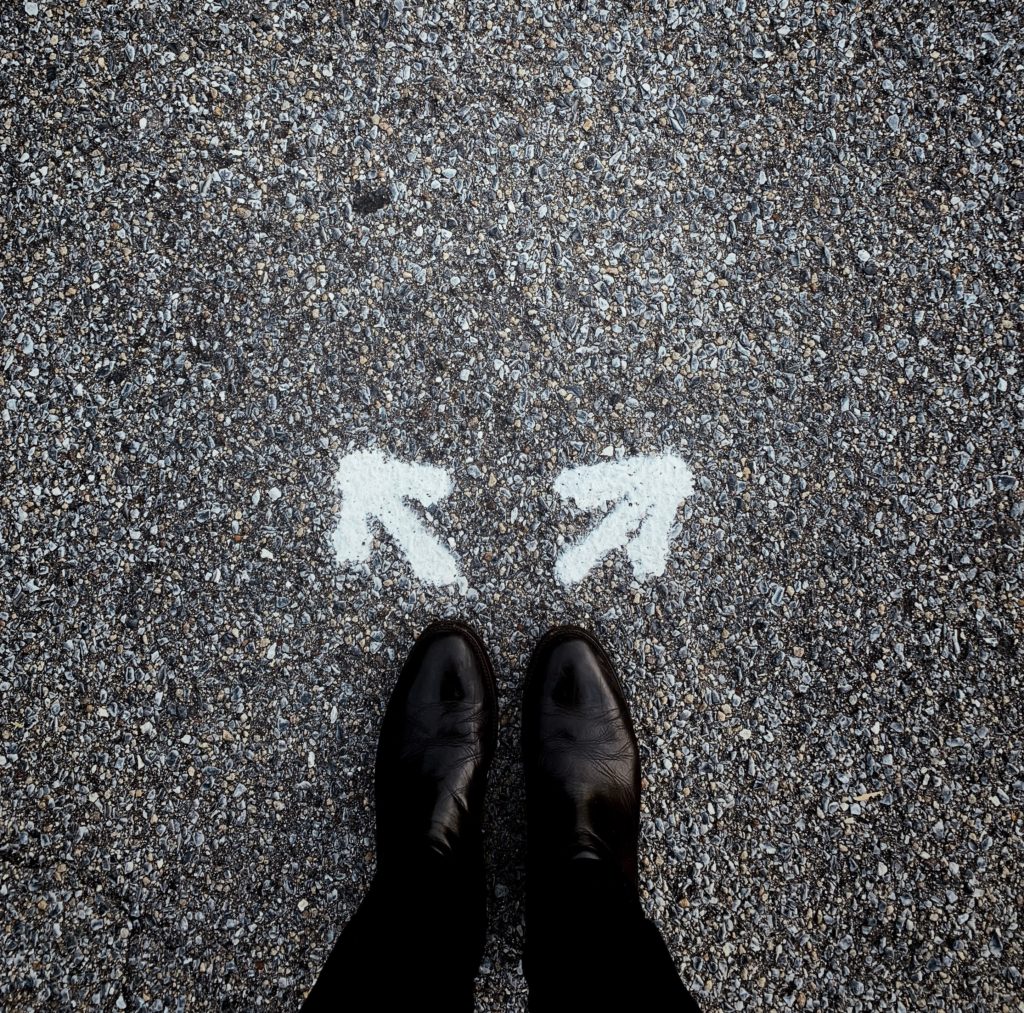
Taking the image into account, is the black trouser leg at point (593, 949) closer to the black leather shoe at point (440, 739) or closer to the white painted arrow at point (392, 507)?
the black leather shoe at point (440, 739)

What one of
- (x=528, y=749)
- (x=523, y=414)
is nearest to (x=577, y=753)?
(x=528, y=749)

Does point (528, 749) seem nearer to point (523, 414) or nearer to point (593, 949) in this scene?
point (593, 949)

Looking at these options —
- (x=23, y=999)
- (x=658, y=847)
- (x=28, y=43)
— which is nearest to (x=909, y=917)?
(x=658, y=847)

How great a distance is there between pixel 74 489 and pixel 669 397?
1.75 metres

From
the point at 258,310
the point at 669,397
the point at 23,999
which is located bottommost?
the point at 23,999

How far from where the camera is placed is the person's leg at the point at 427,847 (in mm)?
1549

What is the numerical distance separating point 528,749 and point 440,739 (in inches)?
9.9

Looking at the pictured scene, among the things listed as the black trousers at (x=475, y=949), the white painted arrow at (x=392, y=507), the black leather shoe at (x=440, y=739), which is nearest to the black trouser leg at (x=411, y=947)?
the black trousers at (x=475, y=949)

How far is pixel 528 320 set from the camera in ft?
6.50

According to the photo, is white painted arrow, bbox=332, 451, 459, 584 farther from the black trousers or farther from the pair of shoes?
the black trousers

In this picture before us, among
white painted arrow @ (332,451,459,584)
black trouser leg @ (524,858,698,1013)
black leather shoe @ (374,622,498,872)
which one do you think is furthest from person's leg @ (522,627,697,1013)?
white painted arrow @ (332,451,459,584)

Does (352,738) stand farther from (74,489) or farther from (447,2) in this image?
(447,2)

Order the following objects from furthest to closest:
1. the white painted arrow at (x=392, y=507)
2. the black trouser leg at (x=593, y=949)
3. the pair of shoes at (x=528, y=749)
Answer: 1. the white painted arrow at (x=392, y=507)
2. the pair of shoes at (x=528, y=749)
3. the black trouser leg at (x=593, y=949)

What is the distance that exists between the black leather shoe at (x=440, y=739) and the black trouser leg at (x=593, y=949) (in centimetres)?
24
